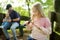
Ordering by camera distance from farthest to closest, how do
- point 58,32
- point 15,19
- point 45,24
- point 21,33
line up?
point 21,33, point 15,19, point 58,32, point 45,24

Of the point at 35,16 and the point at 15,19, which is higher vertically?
the point at 35,16

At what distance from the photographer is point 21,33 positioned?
478cm

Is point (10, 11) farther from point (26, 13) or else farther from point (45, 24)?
point (45, 24)

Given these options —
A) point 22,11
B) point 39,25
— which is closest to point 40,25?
point 39,25

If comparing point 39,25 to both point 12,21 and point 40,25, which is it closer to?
point 40,25

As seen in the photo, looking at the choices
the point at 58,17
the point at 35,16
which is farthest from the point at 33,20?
the point at 58,17

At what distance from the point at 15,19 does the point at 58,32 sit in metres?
2.01

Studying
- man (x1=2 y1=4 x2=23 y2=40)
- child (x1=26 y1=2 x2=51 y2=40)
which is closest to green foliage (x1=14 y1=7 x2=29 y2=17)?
man (x1=2 y1=4 x2=23 y2=40)

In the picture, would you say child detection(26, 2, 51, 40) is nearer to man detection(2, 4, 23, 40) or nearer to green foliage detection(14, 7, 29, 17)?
man detection(2, 4, 23, 40)

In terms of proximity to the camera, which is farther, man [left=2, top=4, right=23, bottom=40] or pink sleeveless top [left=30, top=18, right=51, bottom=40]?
man [left=2, top=4, right=23, bottom=40]

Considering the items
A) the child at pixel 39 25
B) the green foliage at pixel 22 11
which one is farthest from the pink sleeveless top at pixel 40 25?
the green foliage at pixel 22 11

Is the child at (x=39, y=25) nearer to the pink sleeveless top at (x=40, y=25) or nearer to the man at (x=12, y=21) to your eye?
the pink sleeveless top at (x=40, y=25)

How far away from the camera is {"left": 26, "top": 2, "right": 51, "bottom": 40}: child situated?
2305 mm

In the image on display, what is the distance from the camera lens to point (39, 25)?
7.57ft
